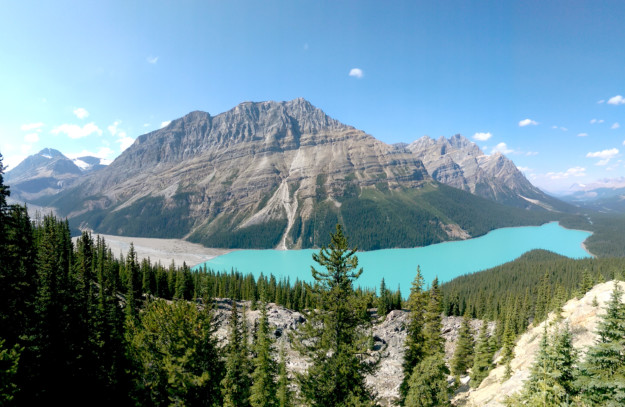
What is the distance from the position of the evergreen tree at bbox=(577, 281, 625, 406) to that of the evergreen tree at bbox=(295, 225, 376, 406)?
32.4 ft

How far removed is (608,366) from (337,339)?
12.4 metres

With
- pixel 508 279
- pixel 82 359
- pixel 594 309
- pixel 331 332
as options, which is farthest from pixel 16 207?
pixel 508 279

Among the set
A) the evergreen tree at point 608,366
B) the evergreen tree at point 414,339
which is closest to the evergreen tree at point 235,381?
the evergreen tree at point 414,339

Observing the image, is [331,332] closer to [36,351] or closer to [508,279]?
[36,351]

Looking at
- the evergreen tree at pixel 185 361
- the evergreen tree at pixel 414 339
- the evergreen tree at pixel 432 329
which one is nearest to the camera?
the evergreen tree at pixel 185 361

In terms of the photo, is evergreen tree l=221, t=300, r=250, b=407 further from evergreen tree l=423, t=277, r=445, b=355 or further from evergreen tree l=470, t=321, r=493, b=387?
evergreen tree l=470, t=321, r=493, b=387

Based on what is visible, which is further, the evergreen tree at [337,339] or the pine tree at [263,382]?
the pine tree at [263,382]

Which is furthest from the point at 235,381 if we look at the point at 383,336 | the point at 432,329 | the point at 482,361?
the point at 383,336

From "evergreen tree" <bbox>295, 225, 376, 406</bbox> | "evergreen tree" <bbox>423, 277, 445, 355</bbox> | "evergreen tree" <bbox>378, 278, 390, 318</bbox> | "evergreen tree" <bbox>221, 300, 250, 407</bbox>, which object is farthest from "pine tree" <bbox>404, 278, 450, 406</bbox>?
"evergreen tree" <bbox>378, 278, 390, 318</bbox>

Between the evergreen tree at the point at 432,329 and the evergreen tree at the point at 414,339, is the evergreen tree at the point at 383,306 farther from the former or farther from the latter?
the evergreen tree at the point at 414,339

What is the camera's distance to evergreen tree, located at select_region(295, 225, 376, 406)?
14352 millimetres

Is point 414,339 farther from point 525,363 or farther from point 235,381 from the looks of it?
point 235,381

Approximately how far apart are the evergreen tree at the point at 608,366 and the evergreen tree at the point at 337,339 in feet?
32.4

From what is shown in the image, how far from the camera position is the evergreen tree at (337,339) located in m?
14.4
